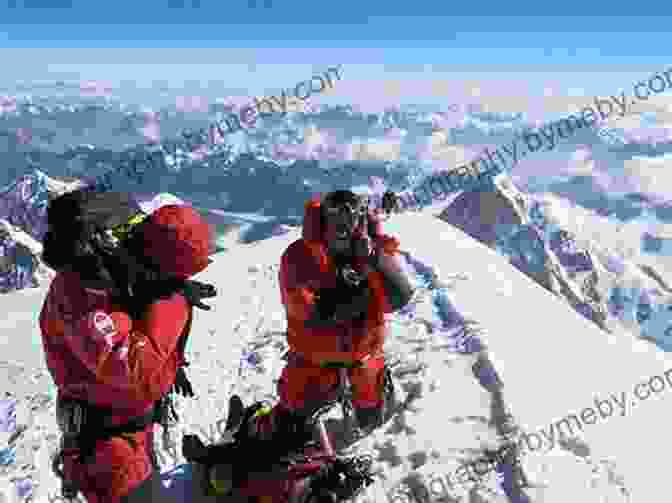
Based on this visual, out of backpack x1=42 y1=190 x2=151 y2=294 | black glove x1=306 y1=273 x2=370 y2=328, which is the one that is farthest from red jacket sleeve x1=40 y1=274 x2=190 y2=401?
black glove x1=306 y1=273 x2=370 y2=328

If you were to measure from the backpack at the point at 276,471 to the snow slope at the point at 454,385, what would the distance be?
1.13 ft

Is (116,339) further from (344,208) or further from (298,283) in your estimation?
(344,208)

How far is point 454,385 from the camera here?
7258mm

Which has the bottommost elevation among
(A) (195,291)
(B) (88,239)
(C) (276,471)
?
(C) (276,471)

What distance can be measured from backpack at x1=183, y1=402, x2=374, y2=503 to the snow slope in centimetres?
35

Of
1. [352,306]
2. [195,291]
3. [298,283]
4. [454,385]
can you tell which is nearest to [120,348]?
[195,291]

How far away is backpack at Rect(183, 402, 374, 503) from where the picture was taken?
14.4 feet

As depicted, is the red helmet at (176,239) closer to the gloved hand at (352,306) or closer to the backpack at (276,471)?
the backpack at (276,471)

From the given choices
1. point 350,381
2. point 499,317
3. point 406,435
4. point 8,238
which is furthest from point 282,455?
point 8,238

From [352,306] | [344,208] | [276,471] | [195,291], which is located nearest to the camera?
[195,291]

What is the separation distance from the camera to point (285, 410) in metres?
4.99

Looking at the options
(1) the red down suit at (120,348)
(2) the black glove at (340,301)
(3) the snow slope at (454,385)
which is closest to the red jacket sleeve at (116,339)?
(1) the red down suit at (120,348)

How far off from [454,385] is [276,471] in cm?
332

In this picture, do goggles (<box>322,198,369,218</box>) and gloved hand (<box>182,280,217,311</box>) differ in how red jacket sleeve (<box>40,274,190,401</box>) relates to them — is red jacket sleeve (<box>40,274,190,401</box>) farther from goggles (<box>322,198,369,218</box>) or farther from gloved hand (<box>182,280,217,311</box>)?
goggles (<box>322,198,369,218</box>)
